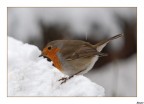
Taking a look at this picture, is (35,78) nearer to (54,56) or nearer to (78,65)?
(54,56)

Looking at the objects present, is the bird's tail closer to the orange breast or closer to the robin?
the robin

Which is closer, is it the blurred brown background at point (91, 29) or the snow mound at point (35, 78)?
the snow mound at point (35, 78)

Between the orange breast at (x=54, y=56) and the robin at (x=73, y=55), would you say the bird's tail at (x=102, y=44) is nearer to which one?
the robin at (x=73, y=55)

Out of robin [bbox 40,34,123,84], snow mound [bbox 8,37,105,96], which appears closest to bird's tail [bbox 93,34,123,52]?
robin [bbox 40,34,123,84]

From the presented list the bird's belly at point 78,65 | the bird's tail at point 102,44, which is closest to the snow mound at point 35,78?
the bird's belly at point 78,65
